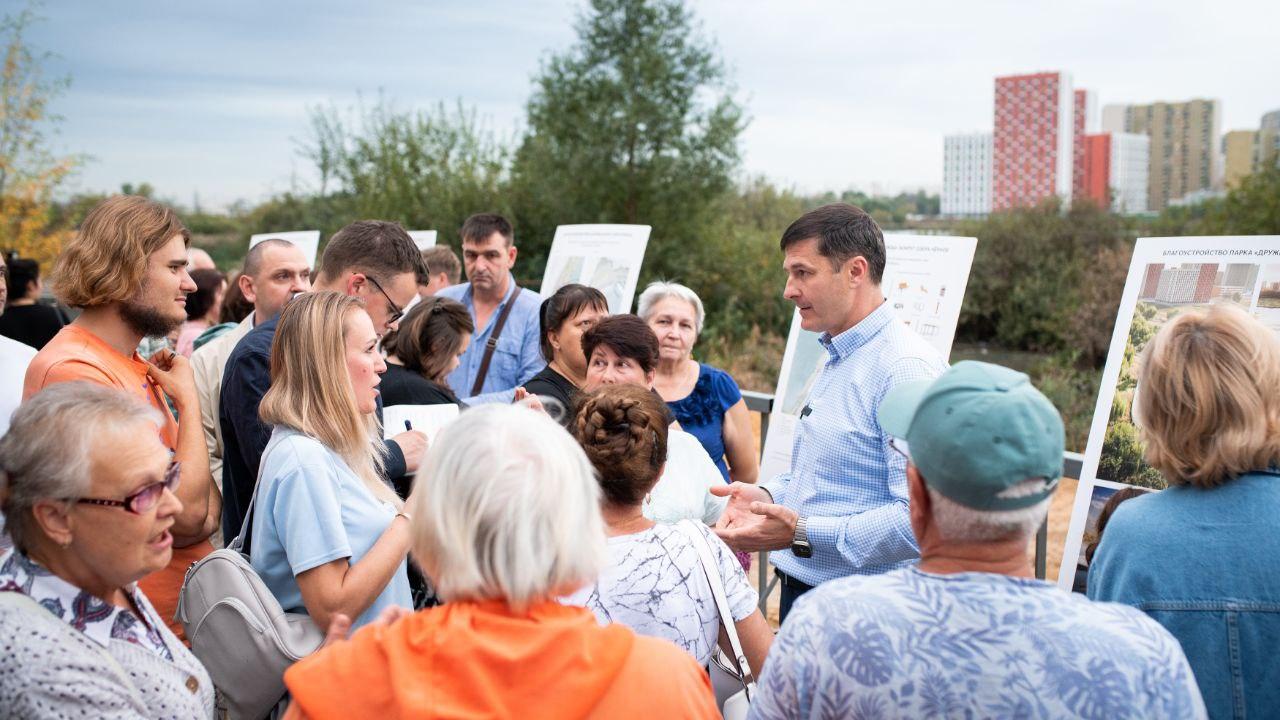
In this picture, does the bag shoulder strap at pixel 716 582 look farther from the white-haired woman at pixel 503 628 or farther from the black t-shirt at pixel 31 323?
the black t-shirt at pixel 31 323

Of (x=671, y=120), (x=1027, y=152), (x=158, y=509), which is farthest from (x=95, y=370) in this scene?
(x=1027, y=152)

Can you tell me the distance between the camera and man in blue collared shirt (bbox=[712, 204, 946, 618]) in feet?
8.54

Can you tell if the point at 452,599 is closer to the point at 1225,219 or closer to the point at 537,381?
the point at 537,381

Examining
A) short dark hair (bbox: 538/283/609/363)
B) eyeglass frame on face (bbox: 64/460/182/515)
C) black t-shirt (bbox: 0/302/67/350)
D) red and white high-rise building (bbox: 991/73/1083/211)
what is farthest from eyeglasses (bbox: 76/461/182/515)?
red and white high-rise building (bbox: 991/73/1083/211)

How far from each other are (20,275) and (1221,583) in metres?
6.41

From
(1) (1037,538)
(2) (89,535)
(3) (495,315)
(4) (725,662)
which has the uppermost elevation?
(3) (495,315)

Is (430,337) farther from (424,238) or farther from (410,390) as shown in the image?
(424,238)

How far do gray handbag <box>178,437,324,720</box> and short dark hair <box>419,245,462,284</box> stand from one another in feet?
14.7

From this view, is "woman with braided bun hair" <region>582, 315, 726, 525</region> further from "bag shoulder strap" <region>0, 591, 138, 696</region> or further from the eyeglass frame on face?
"bag shoulder strap" <region>0, 591, 138, 696</region>

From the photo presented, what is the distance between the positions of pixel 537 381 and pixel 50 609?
7.29 ft

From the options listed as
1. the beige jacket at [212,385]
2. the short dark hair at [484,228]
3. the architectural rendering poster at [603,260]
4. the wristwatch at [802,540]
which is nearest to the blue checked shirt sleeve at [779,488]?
the wristwatch at [802,540]

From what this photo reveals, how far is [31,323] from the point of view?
5398 millimetres

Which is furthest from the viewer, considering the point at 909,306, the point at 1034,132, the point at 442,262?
the point at 1034,132

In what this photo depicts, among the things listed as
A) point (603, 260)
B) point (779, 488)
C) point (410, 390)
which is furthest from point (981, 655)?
point (603, 260)
